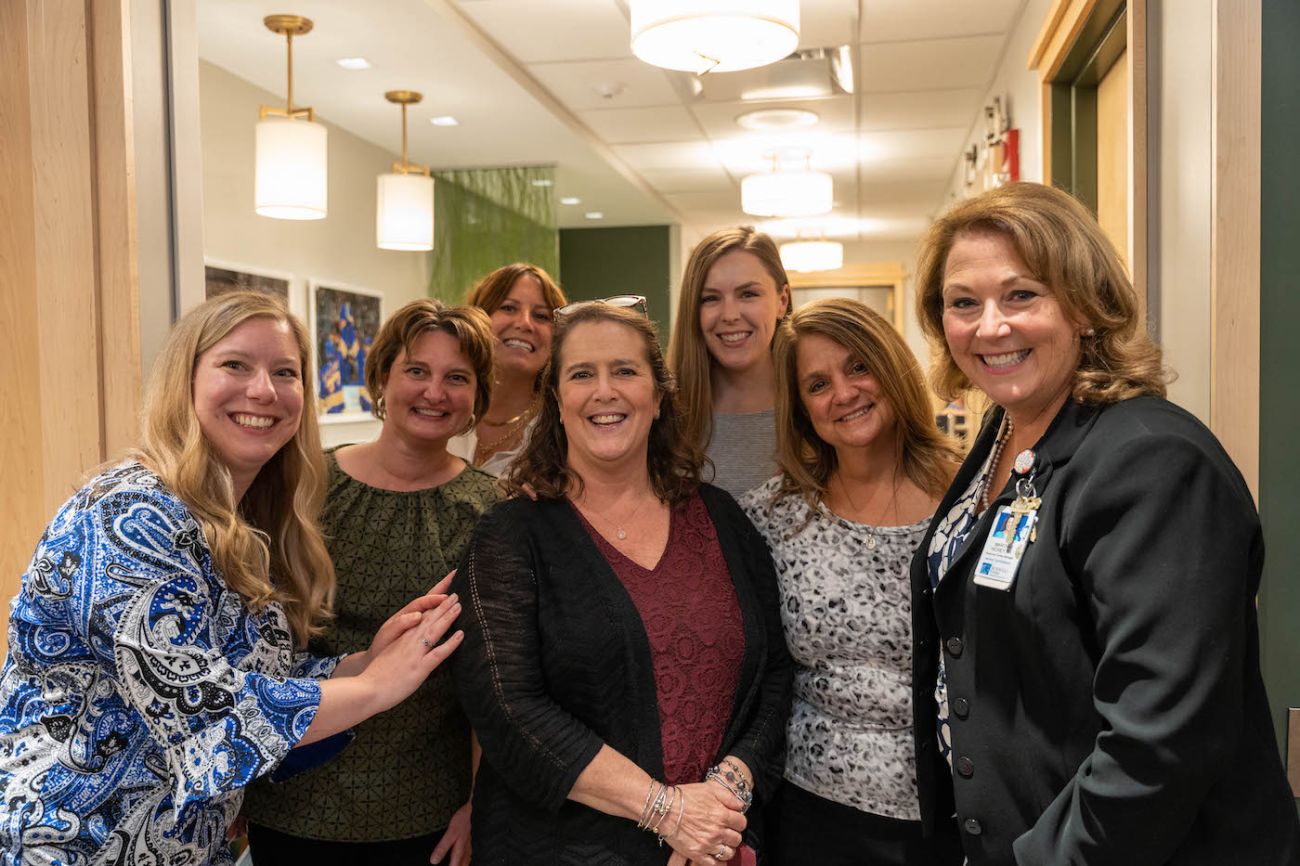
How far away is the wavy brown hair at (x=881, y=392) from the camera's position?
191 cm

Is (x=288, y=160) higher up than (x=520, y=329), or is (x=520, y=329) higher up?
(x=288, y=160)

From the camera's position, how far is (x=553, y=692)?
67.1 inches

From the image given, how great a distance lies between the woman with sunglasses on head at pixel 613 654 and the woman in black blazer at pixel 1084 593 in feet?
1.22

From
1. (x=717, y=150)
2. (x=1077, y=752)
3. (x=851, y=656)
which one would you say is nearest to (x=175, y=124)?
(x=851, y=656)

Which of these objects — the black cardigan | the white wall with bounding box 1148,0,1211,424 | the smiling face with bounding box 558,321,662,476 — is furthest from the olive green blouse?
the white wall with bounding box 1148,0,1211,424

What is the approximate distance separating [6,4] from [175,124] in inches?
13.5

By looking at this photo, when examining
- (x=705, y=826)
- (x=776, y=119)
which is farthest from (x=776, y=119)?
(x=705, y=826)

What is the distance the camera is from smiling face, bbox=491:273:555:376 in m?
2.91

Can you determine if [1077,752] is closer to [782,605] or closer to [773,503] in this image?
[782,605]

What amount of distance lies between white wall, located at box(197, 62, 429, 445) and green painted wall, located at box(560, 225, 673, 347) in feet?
10.3

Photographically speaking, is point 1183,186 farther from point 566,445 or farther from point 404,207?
point 404,207

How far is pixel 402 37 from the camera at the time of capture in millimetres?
4297

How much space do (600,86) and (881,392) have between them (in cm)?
376

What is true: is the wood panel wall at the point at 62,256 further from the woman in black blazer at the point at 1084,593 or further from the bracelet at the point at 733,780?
the woman in black blazer at the point at 1084,593
